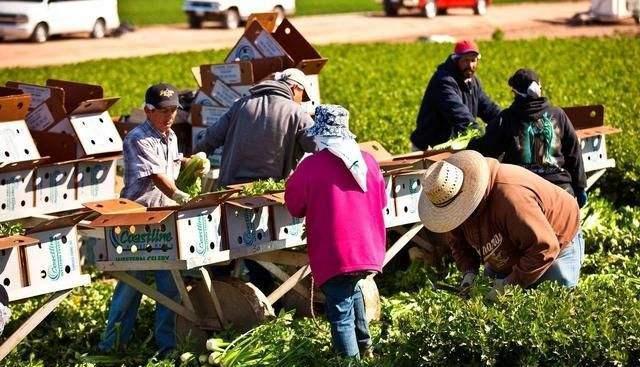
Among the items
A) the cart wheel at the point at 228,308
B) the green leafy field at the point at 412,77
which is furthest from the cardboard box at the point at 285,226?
the green leafy field at the point at 412,77

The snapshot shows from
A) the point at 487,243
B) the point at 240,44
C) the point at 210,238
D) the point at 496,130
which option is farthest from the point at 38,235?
the point at 240,44

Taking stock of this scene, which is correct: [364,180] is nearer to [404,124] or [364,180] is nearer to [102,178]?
[102,178]

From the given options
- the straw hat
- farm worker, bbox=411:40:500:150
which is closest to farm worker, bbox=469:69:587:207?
farm worker, bbox=411:40:500:150

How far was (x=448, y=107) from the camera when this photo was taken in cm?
1073

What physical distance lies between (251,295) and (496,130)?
2.06 metres

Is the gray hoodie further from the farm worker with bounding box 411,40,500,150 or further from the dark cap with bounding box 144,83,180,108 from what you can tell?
the farm worker with bounding box 411,40,500,150

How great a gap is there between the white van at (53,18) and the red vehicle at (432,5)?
334 inches

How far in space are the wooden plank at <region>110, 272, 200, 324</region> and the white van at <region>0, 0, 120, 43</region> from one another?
23.9 metres

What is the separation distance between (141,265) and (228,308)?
678mm

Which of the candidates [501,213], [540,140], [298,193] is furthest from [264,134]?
[501,213]

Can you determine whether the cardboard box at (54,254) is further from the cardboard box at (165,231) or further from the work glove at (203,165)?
the work glove at (203,165)

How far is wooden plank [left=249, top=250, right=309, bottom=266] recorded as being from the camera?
905cm

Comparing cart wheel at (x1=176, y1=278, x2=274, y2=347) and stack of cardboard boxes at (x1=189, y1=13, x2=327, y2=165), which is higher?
stack of cardboard boxes at (x1=189, y1=13, x2=327, y2=165)

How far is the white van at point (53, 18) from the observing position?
3170cm
